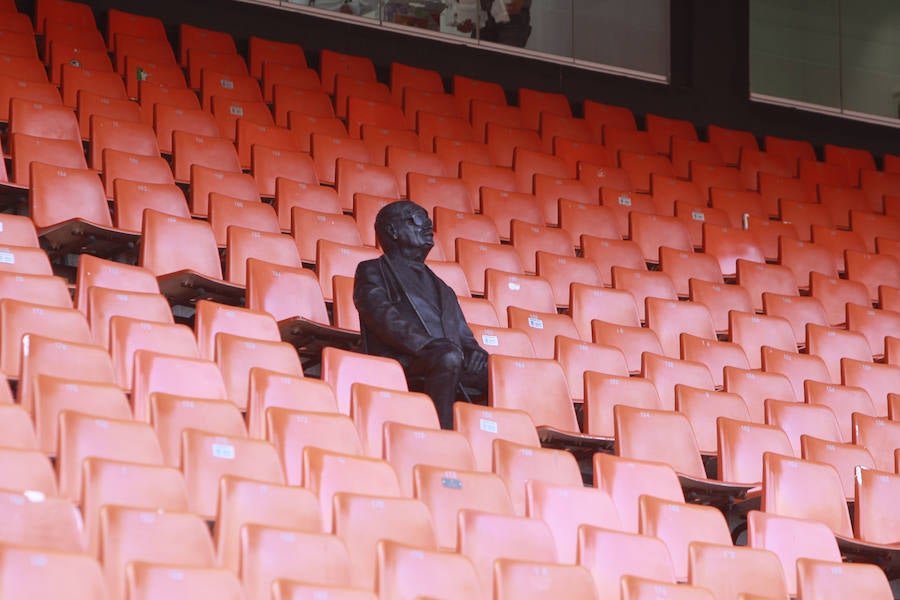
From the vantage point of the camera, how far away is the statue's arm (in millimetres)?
4016

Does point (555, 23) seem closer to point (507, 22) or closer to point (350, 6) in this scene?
point (507, 22)

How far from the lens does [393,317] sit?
159 inches

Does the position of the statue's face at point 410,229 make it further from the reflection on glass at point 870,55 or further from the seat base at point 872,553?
the reflection on glass at point 870,55

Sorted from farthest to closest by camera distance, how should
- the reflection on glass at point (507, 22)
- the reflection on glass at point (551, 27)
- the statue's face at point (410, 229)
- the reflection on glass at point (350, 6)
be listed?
the reflection on glass at point (551, 27) < the reflection on glass at point (507, 22) < the reflection on glass at point (350, 6) < the statue's face at point (410, 229)

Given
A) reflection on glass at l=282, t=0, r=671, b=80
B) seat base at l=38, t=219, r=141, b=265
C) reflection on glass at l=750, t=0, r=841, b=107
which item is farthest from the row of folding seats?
reflection on glass at l=750, t=0, r=841, b=107

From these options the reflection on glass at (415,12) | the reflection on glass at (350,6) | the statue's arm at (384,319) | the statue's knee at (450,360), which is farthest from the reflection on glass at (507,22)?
the statue's knee at (450,360)

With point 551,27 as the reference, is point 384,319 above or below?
below

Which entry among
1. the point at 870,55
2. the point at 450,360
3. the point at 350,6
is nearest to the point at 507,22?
the point at 350,6

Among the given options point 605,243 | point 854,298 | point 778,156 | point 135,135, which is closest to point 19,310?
point 135,135

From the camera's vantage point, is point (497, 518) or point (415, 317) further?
point (415, 317)

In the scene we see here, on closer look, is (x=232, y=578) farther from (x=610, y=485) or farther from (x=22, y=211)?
(x=22, y=211)

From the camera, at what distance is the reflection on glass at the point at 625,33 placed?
25.7ft

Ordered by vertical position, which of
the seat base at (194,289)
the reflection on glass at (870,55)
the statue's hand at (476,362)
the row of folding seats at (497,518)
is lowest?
the row of folding seats at (497,518)

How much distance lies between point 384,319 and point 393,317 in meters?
0.03
